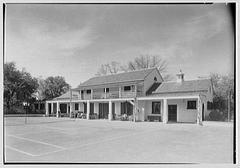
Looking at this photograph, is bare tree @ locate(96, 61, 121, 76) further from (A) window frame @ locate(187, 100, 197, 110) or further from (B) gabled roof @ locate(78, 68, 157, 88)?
(A) window frame @ locate(187, 100, 197, 110)

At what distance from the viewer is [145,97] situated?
13719 mm

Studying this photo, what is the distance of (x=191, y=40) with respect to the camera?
33.5ft

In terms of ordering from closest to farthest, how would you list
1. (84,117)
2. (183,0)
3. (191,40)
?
(183,0)
(191,40)
(84,117)

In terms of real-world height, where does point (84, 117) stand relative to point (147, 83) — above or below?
below

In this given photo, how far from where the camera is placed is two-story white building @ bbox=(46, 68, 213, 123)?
12789 millimetres

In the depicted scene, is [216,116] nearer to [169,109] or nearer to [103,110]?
[169,109]

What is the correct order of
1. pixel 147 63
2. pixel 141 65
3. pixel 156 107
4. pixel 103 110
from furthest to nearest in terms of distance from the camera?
pixel 141 65 < pixel 147 63 < pixel 103 110 < pixel 156 107

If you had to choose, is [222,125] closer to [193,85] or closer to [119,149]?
[193,85]

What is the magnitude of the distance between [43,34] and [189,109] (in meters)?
9.67

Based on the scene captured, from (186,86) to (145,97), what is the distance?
2.71 m

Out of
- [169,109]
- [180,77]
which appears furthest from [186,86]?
[169,109]

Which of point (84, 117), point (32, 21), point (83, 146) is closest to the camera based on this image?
point (32, 21)

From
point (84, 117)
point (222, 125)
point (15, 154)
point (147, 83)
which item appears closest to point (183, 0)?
point (15, 154)

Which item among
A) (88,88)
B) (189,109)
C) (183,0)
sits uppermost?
(183,0)
